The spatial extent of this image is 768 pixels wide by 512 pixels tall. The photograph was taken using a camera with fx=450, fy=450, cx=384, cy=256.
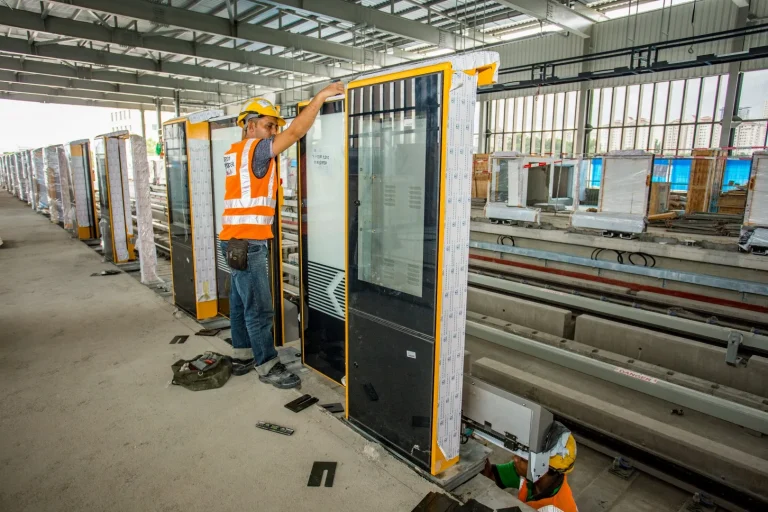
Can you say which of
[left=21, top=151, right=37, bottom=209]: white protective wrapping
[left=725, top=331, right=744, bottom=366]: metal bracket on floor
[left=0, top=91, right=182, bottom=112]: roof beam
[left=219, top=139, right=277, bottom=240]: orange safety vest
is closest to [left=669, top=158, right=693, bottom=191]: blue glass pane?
[left=725, top=331, right=744, bottom=366]: metal bracket on floor

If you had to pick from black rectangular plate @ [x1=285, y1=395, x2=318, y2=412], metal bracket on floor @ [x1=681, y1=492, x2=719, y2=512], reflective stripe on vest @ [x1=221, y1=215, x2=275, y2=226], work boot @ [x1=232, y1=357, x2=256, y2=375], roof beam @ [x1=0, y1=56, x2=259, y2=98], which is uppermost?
roof beam @ [x1=0, y1=56, x2=259, y2=98]

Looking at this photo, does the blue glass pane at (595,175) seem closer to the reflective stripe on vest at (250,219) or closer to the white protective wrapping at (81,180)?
the white protective wrapping at (81,180)

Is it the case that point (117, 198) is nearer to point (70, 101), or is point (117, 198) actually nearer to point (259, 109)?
point (259, 109)

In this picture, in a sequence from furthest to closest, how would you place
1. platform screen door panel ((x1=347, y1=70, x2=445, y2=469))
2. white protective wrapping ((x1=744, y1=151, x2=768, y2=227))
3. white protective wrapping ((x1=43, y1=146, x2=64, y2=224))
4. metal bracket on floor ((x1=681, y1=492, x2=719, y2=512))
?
white protective wrapping ((x1=43, y1=146, x2=64, y2=224)) < white protective wrapping ((x1=744, y1=151, x2=768, y2=227)) < metal bracket on floor ((x1=681, y1=492, x2=719, y2=512)) < platform screen door panel ((x1=347, y1=70, x2=445, y2=469))

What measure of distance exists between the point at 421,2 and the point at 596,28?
7.30m

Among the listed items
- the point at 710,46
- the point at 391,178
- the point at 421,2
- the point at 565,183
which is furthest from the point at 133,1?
the point at 710,46

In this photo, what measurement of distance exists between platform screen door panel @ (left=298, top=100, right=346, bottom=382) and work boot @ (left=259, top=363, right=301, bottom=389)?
238 millimetres

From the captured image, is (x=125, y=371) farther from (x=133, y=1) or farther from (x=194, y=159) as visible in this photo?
(x=133, y=1)

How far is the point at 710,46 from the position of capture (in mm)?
13836

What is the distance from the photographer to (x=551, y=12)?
1094 centimetres

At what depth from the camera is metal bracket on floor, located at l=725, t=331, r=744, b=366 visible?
4.64 metres

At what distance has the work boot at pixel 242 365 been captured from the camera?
10.9ft

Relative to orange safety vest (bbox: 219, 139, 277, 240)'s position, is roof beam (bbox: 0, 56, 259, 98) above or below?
above

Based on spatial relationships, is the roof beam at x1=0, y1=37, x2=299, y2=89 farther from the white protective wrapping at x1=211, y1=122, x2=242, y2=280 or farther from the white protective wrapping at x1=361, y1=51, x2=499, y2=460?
the white protective wrapping at x1=361, y1=51, x2=499, y2=460
